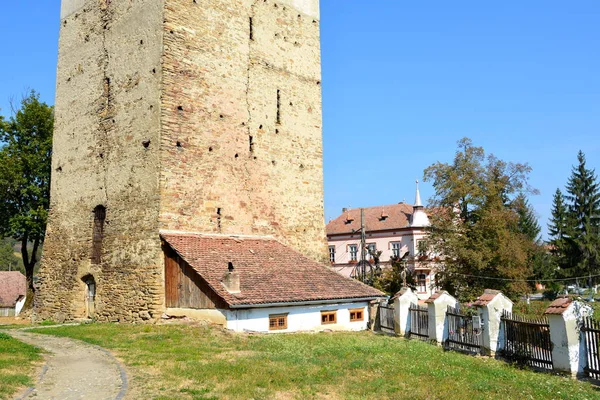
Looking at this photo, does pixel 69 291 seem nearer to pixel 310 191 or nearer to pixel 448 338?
pixel 310 191

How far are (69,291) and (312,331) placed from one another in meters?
9.47

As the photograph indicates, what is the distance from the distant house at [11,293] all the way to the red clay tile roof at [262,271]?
110 ft

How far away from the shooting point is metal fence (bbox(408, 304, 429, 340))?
16.0 m

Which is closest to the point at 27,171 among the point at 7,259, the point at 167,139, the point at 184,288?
the point at 167,139

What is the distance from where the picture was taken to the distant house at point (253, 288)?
50.1ft

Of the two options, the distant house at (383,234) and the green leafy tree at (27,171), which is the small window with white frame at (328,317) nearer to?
the green leafy tree at (27,171)

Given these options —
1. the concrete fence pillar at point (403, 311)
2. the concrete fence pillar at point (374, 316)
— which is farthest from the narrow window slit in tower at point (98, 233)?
the concrete fence pillar at point (403, 311)

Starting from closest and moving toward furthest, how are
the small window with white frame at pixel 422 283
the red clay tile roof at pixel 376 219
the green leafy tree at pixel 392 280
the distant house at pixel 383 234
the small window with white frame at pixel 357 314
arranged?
the small window with white frame at pixel 357 314
the green leafy tree at pixel 392 280
the small window with white frame at pixel 422 283
the distant house at pixel 383 234
the red clay tile roof at pixel 376 219

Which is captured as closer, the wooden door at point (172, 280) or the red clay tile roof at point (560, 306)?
the red clay tile roof at point (560, 306)

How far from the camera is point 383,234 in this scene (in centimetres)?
4922

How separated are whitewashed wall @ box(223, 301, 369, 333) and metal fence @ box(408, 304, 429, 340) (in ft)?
7.32

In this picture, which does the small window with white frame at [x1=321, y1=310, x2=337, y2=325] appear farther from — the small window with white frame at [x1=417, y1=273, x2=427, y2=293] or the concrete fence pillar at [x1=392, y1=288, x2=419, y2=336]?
the small window with white frame at [x1=417, y1=273, x2=427, y2=293]

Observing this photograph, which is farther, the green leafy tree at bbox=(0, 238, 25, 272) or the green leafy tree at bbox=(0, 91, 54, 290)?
the green leafy tree at bbox=(0, 238, 25, 272)

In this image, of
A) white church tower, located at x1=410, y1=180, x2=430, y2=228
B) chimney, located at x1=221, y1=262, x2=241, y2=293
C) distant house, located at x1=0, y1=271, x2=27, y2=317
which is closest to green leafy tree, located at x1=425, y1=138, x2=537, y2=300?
white church tower, located at x1=410, y1=180, x2=430, y2=228
